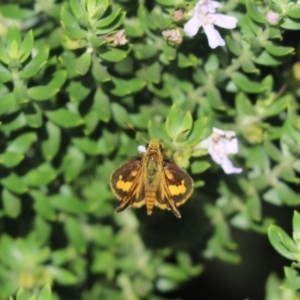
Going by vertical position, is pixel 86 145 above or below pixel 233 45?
below

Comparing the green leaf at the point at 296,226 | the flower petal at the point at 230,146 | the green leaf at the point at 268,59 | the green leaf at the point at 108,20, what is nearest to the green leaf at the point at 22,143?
the green leaf at the point at 108,20

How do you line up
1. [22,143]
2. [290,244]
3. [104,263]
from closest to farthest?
[290,244], [22,143], [104,263]

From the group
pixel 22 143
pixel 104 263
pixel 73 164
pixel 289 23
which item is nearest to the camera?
pixel 289 23

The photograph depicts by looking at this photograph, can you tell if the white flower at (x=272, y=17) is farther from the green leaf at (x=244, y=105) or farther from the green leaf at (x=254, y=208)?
the green leaf at (x=254, y=208)

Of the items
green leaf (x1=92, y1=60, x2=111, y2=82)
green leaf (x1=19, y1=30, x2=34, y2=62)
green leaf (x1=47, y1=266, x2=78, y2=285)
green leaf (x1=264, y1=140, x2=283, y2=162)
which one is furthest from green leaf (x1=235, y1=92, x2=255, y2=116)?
green leaf (x1=47, y1=266, x2=78, y2=285)

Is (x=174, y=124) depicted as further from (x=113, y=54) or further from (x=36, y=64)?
(x=36, y=64)

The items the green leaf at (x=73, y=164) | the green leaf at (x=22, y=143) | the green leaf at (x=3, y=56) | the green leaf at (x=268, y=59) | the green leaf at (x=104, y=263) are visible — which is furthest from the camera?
the green leaf at (x=104, y=263)

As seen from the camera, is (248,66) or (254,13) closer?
(254,13)

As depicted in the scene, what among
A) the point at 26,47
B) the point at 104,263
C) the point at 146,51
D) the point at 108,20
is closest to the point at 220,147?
the point at 146,51
